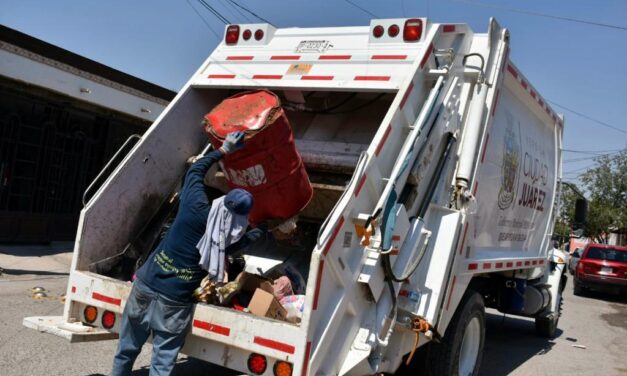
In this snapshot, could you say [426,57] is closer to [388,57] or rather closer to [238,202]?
[388,57]

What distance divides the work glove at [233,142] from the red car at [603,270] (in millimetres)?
14825

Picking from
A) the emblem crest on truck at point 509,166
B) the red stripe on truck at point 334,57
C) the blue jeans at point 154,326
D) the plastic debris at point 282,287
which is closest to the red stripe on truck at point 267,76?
the red stripe on truck at point 334,57

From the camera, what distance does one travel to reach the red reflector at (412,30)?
4277mm

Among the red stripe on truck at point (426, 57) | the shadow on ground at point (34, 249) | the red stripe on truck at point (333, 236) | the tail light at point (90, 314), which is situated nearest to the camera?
the red stripe on truck at point (333, 236)

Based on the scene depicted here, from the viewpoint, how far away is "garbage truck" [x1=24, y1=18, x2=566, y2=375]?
3383mm

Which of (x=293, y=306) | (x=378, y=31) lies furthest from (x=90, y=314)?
(x=378, y=31)

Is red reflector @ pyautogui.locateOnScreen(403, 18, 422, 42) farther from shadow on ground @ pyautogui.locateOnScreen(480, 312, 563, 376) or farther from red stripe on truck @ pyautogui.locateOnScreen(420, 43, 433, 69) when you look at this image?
shadow on ground @ pyautogui.locateOnScreen(480, 312, 563, 376)

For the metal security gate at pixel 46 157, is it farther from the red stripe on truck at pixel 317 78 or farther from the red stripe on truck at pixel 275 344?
the red stripe on truck at pixel 275 344

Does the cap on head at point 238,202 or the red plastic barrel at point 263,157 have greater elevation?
the red plastic barrel at point 263,157

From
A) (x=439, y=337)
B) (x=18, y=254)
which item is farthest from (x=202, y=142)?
(x=18, y=254)

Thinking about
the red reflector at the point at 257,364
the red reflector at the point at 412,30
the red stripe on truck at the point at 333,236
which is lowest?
the red reflector at the point at 257,364

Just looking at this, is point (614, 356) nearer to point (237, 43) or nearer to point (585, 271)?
point (237, 43)

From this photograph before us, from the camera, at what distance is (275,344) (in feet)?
10.5

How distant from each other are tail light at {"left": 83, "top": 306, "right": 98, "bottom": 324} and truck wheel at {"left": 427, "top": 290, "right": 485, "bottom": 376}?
7.91 ft
